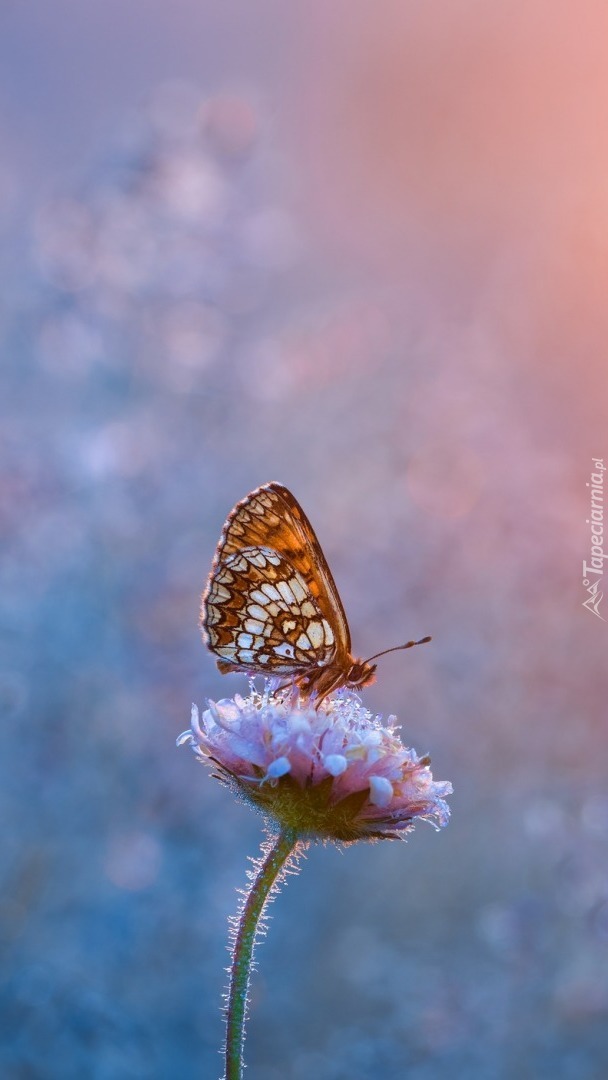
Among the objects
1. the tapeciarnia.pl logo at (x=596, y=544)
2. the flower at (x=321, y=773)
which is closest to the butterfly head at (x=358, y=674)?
the flower at (x=321, y=773)

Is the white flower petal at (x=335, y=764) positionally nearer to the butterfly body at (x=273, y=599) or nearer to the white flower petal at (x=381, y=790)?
the white flower petal at (x=381, y=790)

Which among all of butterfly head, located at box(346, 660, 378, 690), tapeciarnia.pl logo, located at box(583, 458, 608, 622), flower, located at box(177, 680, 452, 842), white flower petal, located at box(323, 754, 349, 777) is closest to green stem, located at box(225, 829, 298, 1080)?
flower, located at box(177, 680, 452, 842)

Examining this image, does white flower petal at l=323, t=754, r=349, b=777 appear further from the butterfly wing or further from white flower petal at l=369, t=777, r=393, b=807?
the butterfly wing

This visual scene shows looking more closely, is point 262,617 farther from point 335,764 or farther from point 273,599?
point 335,764

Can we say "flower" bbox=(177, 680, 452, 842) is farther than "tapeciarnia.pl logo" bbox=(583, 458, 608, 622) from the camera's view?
No

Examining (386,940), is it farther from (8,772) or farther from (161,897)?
(8,772)

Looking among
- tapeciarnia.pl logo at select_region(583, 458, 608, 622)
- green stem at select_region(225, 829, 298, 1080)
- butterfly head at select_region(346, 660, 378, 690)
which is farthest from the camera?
tapeciarnia.pl logo at select_region(583, 458, 608, 622)
